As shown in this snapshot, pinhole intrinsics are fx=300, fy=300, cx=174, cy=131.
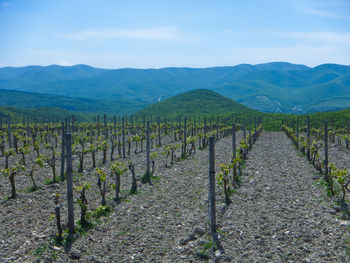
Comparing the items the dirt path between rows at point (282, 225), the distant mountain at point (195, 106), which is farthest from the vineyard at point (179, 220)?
the distant mountain at point (195, 106)

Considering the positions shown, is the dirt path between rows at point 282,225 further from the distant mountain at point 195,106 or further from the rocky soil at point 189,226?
the distant mountain at point 195,106

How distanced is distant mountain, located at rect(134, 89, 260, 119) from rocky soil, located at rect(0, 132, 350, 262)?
88969 mm

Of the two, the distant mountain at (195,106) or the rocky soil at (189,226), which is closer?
the rocky soil at (189,226)

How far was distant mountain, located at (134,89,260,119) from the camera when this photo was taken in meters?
108

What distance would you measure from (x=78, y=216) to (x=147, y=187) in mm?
4589

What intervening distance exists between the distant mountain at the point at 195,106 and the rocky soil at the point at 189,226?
89.0 meters

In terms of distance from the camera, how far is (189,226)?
991cm

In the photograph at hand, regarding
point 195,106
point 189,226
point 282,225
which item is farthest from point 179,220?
point 195,106

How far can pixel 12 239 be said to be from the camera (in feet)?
30.0

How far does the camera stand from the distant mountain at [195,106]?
353 feet

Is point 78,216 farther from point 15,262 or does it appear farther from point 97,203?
point 15,262

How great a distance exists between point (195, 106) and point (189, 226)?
107 meters

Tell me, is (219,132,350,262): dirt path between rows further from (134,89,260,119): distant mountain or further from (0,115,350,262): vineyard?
(134,89,260,119): distant mountain

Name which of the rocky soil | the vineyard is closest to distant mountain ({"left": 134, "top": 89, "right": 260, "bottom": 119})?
the vineyard
